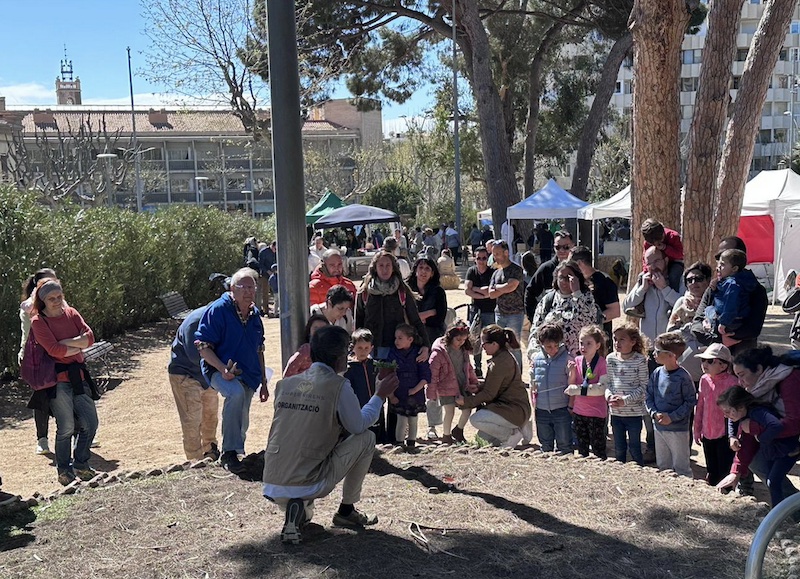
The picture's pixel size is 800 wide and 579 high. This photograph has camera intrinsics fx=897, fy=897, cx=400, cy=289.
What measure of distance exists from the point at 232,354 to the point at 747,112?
824 centimetres

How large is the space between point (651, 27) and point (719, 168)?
294 cm

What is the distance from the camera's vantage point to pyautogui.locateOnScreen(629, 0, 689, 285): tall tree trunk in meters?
10.2

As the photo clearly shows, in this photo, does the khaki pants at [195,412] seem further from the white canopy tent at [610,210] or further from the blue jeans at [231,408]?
the white canopy tent at [610,210]

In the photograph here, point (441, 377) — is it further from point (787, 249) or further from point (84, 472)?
point (787, 249)

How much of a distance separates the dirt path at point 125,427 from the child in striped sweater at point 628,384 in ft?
11.1

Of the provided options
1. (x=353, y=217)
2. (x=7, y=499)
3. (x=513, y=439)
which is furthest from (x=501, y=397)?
(x=353, y=217)

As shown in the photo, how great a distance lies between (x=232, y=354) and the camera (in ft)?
22.2

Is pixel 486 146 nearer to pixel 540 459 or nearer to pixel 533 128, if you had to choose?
pixel 533 128

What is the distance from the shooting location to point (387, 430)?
7.69m

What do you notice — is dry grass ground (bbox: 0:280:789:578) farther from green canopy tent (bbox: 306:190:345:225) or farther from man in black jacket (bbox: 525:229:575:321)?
green canopy tent (bbox: 306:190:345:225)

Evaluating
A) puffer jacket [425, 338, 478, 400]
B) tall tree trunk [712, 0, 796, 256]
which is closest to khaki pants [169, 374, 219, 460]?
puffer jacket [425, 338, 478, 400]

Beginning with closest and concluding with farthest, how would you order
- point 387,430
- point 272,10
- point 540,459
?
point 272,10
point 540,459
point 387,430

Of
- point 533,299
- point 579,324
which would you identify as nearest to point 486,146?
point 533,299

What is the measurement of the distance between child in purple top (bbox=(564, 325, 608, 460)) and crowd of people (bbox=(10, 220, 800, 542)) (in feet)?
0.04
